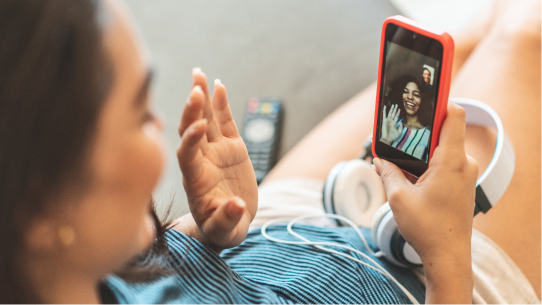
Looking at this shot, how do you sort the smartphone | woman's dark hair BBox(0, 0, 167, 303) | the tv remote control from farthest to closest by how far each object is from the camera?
1. the tv remote control
2. the smartphone
3. woman's dark hair BBox(0, 0, 167, 303)

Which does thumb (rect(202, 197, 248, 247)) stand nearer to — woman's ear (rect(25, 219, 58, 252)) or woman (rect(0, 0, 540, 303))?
woman (rect(0, 0, 540, 303))

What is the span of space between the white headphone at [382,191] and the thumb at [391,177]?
0.09 meters

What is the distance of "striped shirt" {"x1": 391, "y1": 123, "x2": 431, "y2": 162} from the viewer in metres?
0.46

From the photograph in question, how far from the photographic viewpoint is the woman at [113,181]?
1.02 ft

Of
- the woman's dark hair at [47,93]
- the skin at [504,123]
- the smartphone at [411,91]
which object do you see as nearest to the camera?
the woman's dark hair at [47,93]

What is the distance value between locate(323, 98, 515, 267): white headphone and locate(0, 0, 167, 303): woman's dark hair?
0.41 metres

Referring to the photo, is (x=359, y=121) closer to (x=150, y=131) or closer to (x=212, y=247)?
(x=212, y=247)

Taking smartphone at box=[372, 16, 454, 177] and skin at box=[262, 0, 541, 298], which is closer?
smartphone at box=[372, 16, 454, 177]

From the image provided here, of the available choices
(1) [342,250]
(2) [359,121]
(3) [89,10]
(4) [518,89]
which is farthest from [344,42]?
(3) [89,10]

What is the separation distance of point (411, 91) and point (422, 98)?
2cm

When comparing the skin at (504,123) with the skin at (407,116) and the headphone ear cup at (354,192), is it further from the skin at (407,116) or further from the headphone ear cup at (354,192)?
the skin at (407,116)

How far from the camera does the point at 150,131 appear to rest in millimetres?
364

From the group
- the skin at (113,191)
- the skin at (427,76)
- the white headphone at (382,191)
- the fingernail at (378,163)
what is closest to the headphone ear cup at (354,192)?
the white headphone at (382,191)

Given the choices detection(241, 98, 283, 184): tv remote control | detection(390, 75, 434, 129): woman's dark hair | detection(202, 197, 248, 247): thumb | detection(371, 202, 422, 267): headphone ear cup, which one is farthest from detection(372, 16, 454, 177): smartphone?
detection(241, 98, 283, 184): tv remote control
